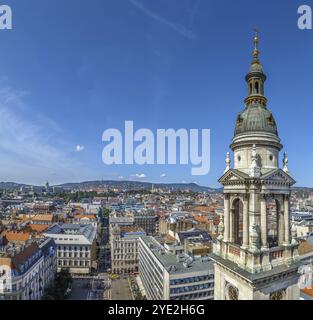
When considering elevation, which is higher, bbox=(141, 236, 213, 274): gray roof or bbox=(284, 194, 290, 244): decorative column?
bbox=(284, 194, 290, 244): decorative column

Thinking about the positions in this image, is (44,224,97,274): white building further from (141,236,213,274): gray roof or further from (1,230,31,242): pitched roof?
(141,236,213,274): gray roof

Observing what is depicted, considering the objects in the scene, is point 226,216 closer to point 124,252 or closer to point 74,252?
point 74,252

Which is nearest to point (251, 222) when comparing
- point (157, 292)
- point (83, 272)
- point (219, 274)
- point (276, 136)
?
point (219, 274)

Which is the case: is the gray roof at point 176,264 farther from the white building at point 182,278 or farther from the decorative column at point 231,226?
the decorative column at point 231,226

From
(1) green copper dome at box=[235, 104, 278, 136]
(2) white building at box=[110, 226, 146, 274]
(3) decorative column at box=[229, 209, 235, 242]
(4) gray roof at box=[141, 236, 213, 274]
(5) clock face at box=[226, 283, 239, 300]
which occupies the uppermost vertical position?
(1) green copper dome at box=[235, 104, 278, 136]

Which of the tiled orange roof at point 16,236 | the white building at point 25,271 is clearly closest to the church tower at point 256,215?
the white building at point 25,271

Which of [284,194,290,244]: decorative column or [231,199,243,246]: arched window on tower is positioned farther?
[231,199,243,246]: arched window on tower

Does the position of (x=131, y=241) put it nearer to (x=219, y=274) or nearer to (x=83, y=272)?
(x=83, y=272)

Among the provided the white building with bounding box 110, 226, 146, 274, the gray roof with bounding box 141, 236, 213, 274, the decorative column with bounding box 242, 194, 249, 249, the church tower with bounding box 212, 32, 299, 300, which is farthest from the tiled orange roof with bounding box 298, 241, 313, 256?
the decorative column with bounding box 242, 194, 249, 249
